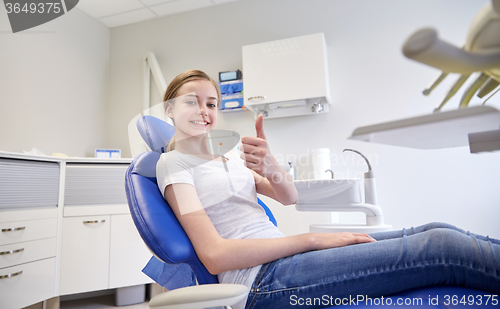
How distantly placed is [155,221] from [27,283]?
156 centimetres

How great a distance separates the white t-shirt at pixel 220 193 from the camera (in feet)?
2.78

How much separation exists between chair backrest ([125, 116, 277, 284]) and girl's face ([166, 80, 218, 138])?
0.14 metres

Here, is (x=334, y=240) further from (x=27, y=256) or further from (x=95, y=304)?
(x=95, y=304)

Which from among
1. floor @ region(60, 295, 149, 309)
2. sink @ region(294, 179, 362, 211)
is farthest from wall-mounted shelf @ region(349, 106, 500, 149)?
floor @ region(60, 295, 149, 309)

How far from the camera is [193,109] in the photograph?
0.97 meters

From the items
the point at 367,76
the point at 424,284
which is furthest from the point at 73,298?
the point at 367,76

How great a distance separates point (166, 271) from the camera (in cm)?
90

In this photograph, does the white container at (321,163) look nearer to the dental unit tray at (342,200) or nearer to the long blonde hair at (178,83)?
the dental unit tray at (342,200)

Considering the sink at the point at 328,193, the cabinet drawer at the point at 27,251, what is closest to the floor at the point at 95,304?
the cabinet drawer at the point at 27,251

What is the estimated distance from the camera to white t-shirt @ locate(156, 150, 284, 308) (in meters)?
0.85

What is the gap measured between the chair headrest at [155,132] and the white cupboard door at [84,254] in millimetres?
1439

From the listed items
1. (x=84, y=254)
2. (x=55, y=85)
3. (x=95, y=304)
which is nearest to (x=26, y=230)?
(x=84, y=254)

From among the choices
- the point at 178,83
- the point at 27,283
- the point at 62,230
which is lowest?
the point at 27,283

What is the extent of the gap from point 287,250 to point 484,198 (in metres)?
1.95
